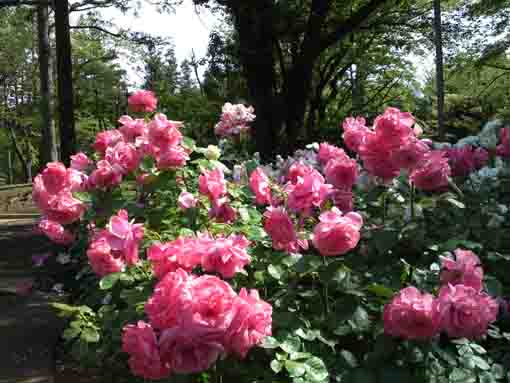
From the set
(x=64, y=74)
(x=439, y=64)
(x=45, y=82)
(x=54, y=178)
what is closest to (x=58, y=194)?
(x=54, y=178)

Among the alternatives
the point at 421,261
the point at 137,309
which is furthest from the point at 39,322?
the point at 421,261

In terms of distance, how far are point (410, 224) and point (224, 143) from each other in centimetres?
232

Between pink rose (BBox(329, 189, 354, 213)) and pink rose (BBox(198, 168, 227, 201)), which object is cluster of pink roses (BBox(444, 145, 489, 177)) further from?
pink rose (BBox(198, 168, 227, 201))

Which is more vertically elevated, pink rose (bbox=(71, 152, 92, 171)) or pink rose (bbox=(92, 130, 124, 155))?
pink rose (bbox=(92, 130, 124, 155))

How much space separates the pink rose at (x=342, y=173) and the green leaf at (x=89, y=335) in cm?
94

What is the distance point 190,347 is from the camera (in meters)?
1.23

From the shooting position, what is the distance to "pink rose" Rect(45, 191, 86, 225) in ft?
7.77

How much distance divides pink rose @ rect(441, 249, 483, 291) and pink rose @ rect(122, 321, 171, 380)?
78cm

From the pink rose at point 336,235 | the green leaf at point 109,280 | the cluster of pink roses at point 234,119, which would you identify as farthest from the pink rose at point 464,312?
the cluster of pink roses at point 234,119

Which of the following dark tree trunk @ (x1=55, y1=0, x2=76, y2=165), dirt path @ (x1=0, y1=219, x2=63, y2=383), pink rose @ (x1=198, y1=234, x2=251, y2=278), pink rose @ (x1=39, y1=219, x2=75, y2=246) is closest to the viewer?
pink rose @ (x1=198, y1=234, x2=251, y2=278)

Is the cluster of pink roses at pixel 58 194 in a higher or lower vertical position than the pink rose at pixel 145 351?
higher

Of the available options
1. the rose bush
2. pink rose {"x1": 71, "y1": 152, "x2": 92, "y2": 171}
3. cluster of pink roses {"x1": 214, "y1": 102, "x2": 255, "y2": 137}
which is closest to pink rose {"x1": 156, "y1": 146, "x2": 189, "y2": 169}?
the rose bush

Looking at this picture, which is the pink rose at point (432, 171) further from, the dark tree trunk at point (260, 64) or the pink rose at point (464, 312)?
the dark tree trunk at point (260, 64)

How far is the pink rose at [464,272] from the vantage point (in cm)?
151
